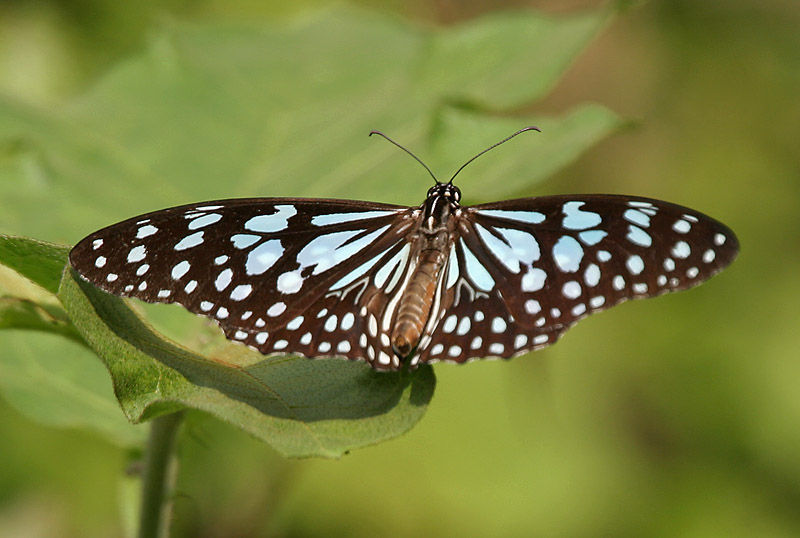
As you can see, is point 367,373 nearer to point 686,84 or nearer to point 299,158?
point 299,158

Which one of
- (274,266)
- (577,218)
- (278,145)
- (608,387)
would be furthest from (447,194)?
(608,387)

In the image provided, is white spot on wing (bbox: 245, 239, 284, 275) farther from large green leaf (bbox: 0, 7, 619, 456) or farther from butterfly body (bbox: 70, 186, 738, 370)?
large green leaf (bbox: 0, 7, 619, 456)

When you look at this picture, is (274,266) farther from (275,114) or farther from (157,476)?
(275,114)

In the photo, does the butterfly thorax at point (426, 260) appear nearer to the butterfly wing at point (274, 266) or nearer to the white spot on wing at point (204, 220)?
the butterfly wing at point (274, 266)

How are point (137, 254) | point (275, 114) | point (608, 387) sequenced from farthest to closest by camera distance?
point (608, 387) < point (275, 114) < point (137, 254)

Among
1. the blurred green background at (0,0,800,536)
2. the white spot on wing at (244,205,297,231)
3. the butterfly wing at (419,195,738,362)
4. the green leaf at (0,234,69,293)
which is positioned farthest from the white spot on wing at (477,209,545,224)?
the blurred green background at (0,0,800,536)

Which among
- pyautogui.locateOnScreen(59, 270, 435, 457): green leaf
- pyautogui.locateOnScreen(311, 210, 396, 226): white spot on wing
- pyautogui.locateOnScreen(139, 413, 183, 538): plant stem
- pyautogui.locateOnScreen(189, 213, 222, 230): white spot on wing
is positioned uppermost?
pyautogui.locateOnScreen(311, 210, 396, 226): white spot on wing
